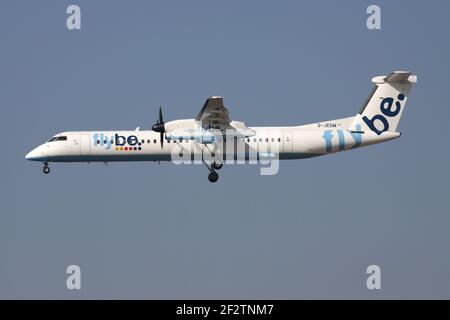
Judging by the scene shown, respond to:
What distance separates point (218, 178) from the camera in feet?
129

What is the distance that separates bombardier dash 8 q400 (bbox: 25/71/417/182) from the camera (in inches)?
1508

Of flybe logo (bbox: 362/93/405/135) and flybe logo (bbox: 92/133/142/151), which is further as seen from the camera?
flybe logo (bbox: 362/93/405/135)

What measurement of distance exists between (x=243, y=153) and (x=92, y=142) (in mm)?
6837

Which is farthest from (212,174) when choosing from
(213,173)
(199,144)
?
(199,144)

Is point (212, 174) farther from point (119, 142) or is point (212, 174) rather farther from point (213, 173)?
point (119, 142)

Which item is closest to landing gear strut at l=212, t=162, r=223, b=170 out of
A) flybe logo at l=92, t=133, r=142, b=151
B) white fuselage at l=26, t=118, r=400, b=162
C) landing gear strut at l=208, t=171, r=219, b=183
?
landing gear strut at l=208, t=171, r=219, b=183

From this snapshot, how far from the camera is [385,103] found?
39.9 metres

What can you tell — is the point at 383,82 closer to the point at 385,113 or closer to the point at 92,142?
the point at 385,113

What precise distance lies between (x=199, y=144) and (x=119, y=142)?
3.64m

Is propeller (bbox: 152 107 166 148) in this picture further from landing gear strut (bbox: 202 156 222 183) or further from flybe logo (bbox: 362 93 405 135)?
flybe logo (bbox: 362 93 405 135)

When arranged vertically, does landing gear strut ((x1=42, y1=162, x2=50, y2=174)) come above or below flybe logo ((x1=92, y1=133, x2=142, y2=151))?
below
